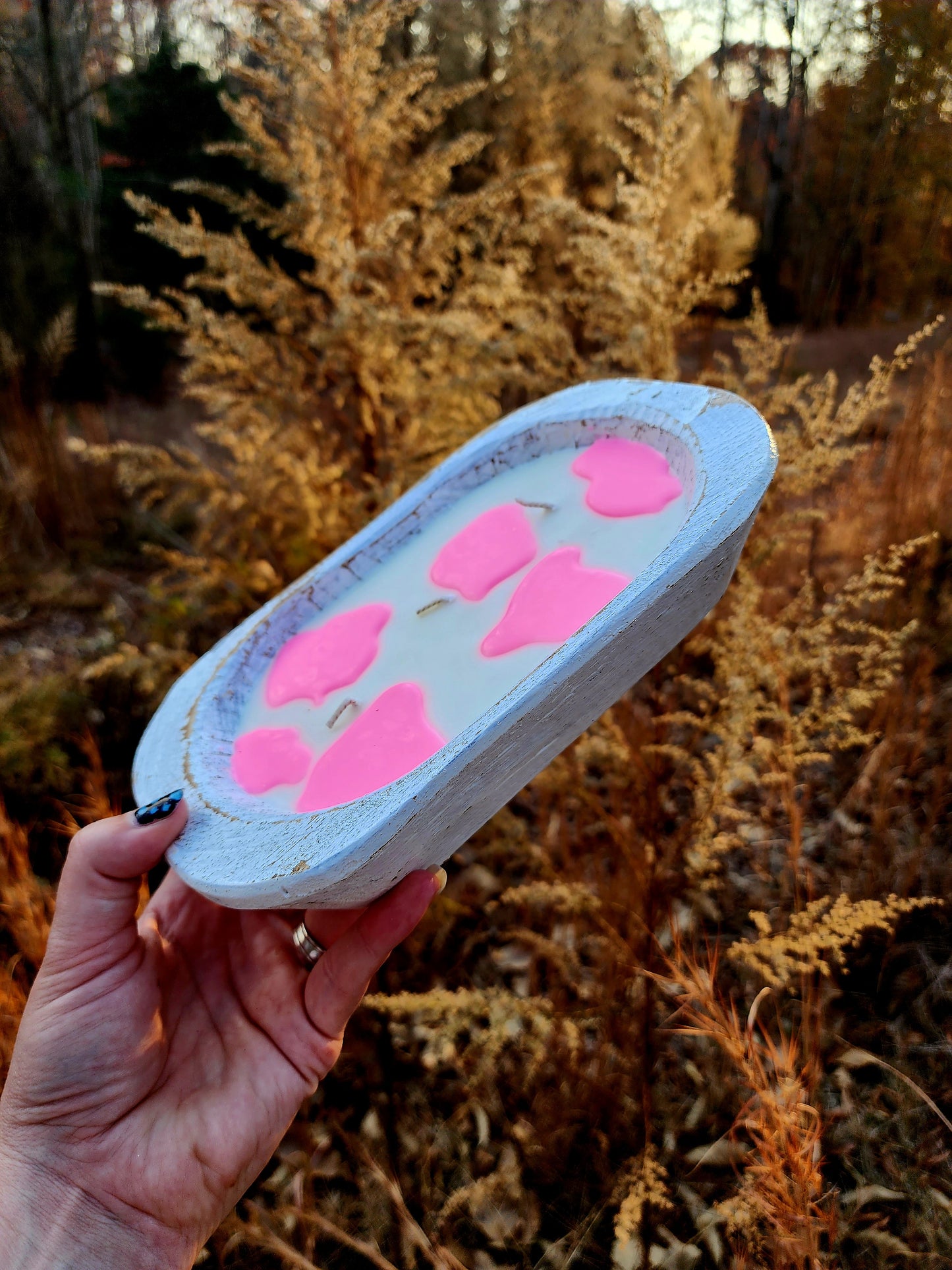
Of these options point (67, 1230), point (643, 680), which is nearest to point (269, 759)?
point (67, 1230)

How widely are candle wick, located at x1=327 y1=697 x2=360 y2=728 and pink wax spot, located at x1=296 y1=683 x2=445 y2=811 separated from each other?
27mm

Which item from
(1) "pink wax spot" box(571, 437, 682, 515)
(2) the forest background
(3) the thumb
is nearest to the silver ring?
(2) the forest background

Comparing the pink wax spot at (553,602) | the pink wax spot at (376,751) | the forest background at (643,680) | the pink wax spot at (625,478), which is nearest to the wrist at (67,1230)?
the forest background at (643,680)

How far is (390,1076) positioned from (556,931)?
0.55 meters

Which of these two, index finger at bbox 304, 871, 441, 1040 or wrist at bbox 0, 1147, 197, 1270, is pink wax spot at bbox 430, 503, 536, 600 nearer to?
index finger at bbox 304, 871, 441, 1040

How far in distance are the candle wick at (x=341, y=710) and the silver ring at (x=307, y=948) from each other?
408 millimetres

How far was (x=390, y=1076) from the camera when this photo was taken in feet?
4.27

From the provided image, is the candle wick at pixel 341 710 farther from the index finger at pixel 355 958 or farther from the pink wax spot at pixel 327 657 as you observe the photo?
the index finger at pixel 355 958

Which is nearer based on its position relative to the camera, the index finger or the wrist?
the wrist

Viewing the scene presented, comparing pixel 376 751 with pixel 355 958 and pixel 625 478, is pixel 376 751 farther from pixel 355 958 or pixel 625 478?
pixel 625 478

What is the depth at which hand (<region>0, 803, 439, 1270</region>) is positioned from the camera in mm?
918

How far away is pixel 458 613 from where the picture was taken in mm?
1051

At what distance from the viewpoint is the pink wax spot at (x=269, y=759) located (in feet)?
3.13

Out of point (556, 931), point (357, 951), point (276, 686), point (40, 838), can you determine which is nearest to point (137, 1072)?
point (357, 951)
